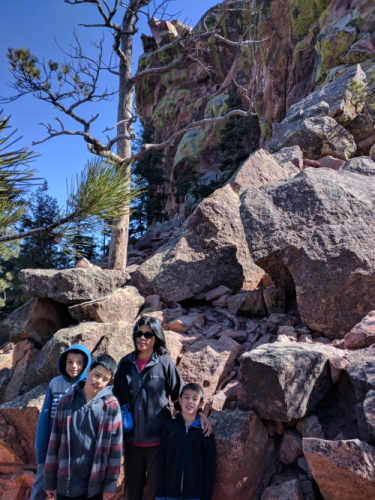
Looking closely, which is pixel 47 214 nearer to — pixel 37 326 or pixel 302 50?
pixel 37 326

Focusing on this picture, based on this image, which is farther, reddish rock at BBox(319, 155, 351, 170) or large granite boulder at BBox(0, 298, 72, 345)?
reddish rock at BBox(319, 155, 351, 170)

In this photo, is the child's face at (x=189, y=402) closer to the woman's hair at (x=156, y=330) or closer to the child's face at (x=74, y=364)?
the woman's hair at (x=156, y=330)

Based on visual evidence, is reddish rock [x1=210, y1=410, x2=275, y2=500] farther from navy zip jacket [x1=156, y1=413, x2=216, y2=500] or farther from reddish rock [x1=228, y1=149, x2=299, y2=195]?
reddish rock [x1=228, y1=149, x2=299, y2=195]

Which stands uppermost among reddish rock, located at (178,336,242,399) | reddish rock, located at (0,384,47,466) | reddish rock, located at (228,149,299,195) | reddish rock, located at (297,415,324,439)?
reddish rock, located at (228,149,299,195)

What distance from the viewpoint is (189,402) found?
291cm

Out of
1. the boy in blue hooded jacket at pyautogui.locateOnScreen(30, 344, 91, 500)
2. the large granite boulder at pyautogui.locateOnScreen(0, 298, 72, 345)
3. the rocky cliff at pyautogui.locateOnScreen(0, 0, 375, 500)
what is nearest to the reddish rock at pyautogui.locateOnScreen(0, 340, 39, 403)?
the rocky cliff at pyautogui.locateOnScreen(0, 0, 375, 500)

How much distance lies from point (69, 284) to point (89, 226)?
274cm

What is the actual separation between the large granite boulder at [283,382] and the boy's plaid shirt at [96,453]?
3.94 ft

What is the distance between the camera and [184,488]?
2.74 meters

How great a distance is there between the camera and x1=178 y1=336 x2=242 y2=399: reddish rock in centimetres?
398

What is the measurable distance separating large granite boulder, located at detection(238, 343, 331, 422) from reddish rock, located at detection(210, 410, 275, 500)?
0.16 m

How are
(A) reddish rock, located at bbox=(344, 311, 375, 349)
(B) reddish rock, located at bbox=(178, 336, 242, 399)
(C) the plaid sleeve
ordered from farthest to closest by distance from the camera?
(B) reddish rock, located at bbox=(178, 336, 242, 399) < (A) reddish rock, located at bbox=(344, 311, 375, 349) < (C) the plaid sleeve

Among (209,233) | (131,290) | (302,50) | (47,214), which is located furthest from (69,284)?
(302,50)

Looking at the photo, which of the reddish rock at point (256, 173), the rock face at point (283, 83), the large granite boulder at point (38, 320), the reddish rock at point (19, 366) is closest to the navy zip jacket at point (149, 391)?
the reddish rock at point (19, 366)
